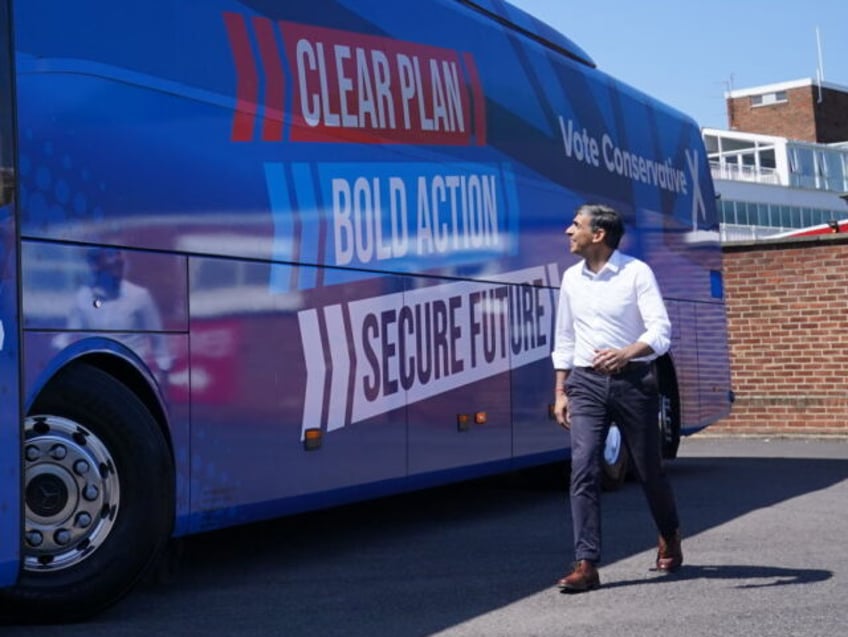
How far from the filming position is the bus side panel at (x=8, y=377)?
19.8ft

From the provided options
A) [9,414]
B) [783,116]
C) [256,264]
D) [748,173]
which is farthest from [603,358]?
[783,116]

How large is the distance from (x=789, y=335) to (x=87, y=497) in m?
15.5

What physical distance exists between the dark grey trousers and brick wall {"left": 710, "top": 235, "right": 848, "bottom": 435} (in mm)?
13228

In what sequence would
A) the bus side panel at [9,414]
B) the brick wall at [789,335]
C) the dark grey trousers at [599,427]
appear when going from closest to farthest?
the bus side panel at [9,414]
the dark grey trousers at [599,427]
the brick wall at [789,335]

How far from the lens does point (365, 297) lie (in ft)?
29.6

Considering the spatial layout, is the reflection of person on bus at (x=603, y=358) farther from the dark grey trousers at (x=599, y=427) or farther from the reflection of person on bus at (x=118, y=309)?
the reflection of person on bus at (x=118, y=309)

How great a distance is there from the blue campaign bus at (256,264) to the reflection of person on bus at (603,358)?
56.2 inches

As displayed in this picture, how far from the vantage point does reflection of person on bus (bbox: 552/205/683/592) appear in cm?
Result: 759

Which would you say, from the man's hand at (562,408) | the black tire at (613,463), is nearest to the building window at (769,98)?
the black tire at (613,463)

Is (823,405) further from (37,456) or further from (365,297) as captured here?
(37,456)

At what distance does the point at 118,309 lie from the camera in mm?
6887

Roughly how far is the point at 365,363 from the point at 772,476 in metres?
6.65

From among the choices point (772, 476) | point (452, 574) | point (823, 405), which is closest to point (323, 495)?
point (452, 574)

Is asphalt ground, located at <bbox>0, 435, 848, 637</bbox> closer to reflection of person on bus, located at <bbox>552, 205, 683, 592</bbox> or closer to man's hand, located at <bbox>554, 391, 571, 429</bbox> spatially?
reflection of person on bus, located at <bbox>552, 205, 683, 592</bbox>
